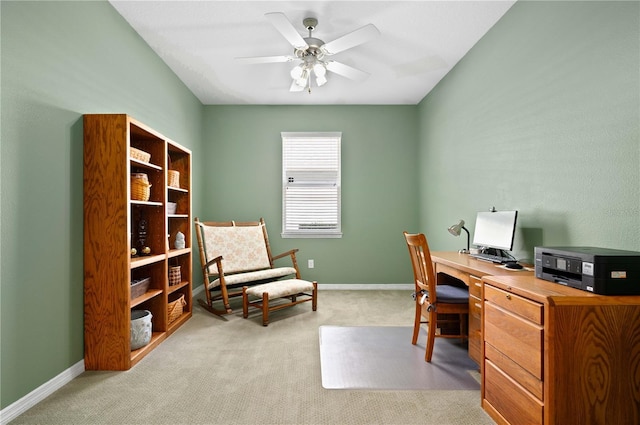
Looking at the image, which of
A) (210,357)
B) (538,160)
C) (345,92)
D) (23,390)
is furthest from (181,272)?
(538,160)

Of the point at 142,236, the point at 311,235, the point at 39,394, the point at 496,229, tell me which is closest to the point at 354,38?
the point at 496,229

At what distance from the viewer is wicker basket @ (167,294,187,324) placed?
2.92 m

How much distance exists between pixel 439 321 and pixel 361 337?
0.67 metres

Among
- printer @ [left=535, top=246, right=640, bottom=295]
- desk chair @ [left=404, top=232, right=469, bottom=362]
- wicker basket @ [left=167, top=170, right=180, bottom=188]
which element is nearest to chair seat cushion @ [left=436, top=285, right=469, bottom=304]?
desk chair @ [left=404, top=232, right=469, bottom=362]

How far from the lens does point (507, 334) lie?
4.98 ft

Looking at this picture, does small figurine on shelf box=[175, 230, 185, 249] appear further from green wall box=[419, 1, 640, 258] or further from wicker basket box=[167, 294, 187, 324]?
green wall box=[419, 1, 640, 258]

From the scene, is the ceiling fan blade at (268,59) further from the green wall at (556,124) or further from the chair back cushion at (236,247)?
the chair back cushion at (236,247)

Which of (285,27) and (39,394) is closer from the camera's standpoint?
(39,394)

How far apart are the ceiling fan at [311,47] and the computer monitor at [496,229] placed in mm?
1624

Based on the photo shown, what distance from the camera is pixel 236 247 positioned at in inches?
152

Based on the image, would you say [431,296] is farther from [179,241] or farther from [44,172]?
[44,172]

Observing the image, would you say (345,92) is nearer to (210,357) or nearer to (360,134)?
(360,134)

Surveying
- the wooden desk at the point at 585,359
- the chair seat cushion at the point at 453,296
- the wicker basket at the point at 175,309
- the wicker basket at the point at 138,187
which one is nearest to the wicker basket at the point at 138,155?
the wicker basket at the point at 138,187

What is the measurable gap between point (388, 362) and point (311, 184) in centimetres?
276
